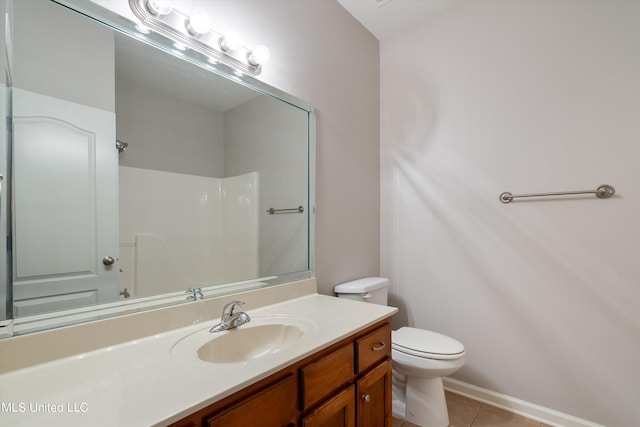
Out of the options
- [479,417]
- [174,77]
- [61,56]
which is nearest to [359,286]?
[479,417]

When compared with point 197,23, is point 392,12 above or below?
above

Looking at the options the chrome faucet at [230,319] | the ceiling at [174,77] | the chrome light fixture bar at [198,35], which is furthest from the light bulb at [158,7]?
the chrome faucet at [230,319]

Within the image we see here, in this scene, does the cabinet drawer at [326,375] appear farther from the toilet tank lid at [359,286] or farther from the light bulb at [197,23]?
the light bulb at [197,23]

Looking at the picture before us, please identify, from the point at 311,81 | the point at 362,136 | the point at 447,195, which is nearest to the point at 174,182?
the point at 311,81

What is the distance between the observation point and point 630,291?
138 centimetres

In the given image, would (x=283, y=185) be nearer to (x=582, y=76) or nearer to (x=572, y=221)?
(x=572, y=221)

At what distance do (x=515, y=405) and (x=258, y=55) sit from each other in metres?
2.30

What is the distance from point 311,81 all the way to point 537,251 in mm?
1564

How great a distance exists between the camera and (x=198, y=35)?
1.10m

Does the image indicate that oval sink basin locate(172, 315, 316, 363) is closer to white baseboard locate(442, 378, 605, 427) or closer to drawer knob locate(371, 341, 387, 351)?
drawer knob locate(371, 341, 387, 351)

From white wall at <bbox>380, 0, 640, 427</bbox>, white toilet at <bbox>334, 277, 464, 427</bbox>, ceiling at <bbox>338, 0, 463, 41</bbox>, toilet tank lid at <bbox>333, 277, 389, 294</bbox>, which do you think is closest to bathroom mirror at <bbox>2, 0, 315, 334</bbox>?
toilet tank lid at <bbox>333, 277, 389, 294</bbox>

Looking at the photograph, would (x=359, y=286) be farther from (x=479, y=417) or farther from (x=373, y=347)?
(x=479, y=417)

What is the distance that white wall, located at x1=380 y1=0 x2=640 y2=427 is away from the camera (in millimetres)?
1416

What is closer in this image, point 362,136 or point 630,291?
point 630,291
